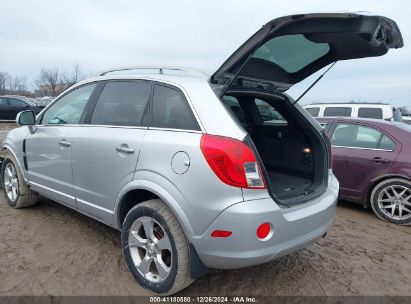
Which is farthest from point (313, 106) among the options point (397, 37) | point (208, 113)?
point (208, 113)

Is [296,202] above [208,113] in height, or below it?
below

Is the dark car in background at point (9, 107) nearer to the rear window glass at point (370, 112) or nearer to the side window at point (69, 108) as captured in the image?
the side window at point (69, 108)

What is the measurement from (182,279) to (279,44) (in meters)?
2.02

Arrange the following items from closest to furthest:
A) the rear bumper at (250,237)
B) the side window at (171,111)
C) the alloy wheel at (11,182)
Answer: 1. the rear bumper at (250,237)
2. the side window at (171,111)
3. the alloy wheel at (11,182)

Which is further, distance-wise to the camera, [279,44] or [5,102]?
[5,102]

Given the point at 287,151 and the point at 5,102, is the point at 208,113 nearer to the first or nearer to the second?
the point at 287,151

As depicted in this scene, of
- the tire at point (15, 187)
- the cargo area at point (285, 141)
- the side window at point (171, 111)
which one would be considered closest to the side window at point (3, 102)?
the tire at point (15, 187)

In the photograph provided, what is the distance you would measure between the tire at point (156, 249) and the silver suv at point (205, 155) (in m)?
0.01

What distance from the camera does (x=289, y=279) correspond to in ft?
9.64

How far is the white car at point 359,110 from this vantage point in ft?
29.6

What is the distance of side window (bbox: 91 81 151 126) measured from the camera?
2.84m

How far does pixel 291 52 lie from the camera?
297cm

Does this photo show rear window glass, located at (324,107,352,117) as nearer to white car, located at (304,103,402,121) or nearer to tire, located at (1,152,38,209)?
white car, located at (304,103,402,121)

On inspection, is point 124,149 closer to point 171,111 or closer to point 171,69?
point 171,111
